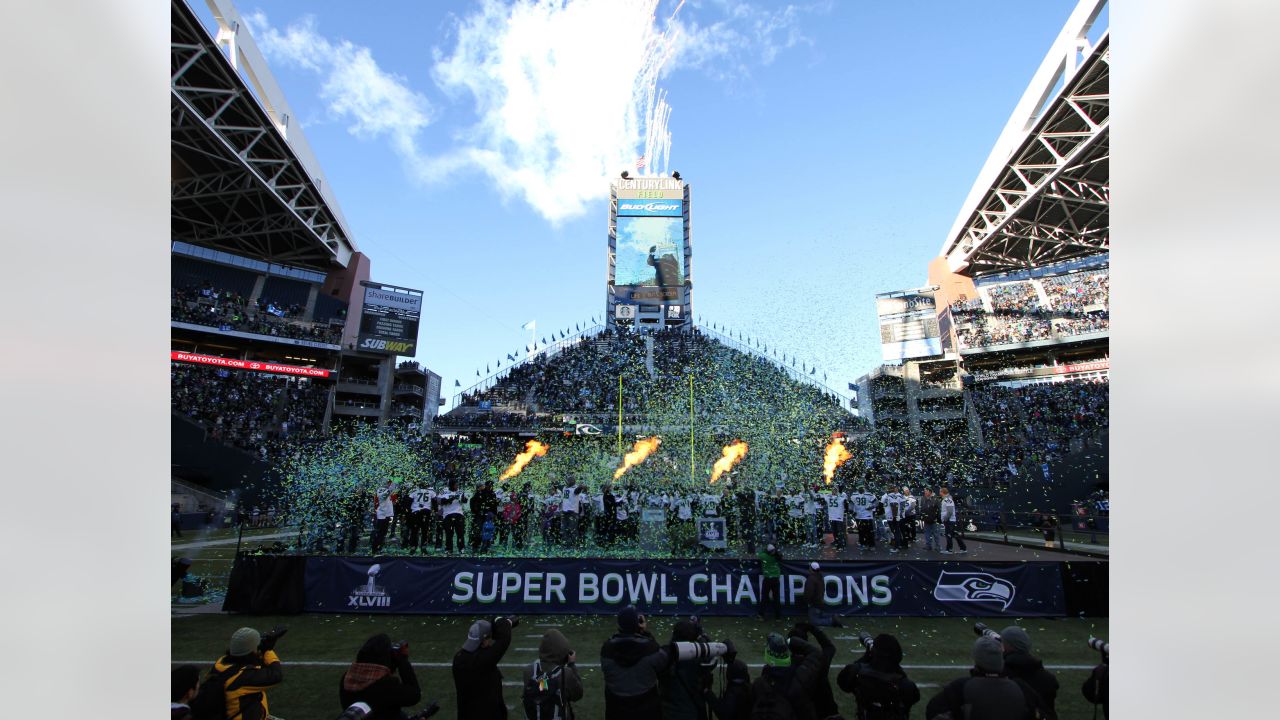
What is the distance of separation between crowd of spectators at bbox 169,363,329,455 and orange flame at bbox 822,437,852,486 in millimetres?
26893

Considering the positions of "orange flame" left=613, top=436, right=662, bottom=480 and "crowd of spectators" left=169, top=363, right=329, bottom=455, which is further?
"orange flame" left=613, top=436, right=662, bottom=480

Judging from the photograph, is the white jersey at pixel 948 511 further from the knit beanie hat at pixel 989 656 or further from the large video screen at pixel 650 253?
the large video screen at pixel 650 253

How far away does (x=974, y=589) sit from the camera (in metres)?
9.89

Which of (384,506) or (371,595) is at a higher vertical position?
(384,506)

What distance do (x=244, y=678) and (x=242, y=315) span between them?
38975 mm

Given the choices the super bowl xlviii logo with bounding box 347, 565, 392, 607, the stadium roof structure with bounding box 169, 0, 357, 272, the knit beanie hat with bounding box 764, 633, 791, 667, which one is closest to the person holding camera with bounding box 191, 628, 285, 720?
the knit beanie hat with bounding box 764, 633, 791, 667

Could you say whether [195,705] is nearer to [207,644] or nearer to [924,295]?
[207,644]

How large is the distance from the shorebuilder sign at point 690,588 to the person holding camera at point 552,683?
544cm

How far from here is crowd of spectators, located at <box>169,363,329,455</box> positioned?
1182 inches

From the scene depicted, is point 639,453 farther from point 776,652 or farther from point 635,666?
point 635,666

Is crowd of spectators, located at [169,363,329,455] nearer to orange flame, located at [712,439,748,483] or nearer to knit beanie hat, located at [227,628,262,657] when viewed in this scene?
orange flame, located at [712,439,748,483]

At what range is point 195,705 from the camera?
419 cm

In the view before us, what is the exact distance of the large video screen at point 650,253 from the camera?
52.4 meters

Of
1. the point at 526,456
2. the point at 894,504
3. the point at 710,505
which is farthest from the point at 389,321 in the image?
the point at 894,504
